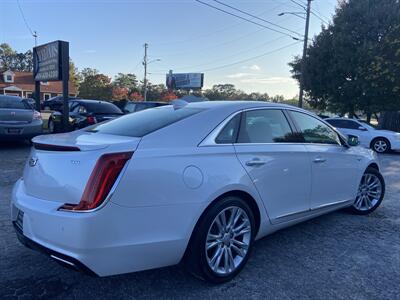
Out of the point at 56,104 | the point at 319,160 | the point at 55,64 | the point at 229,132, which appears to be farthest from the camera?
the point at 56,104

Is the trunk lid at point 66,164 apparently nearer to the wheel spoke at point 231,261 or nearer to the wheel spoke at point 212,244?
the wheel spoke at point 212,244

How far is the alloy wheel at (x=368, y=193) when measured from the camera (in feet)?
16.9

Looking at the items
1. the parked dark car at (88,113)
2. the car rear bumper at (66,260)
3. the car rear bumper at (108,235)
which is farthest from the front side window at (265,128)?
the parked dark car at (88,113)

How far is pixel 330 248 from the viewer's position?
394 centimetres

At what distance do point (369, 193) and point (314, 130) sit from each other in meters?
1.74

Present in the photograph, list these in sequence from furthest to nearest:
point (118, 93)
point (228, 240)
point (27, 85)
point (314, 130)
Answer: point (118, 93)
point (27, 85)
point (314, 130)
point (228, 240)

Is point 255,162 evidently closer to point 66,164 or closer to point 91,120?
point 66,164

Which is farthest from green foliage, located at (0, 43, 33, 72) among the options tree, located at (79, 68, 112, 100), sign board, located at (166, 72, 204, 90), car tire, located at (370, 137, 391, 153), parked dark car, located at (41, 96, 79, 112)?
car tire, located at (370, 137, 391, 153)

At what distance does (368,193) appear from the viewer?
526cm

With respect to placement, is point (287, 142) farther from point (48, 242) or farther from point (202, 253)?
point (48, 242)

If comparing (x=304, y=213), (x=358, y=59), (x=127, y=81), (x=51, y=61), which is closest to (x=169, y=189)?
(x=304, y=213)

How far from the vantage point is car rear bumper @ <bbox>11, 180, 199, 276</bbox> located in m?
2.38

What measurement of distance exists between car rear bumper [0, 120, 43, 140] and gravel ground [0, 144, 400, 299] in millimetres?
5526

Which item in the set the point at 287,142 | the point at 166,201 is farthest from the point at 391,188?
the point at 166,201
